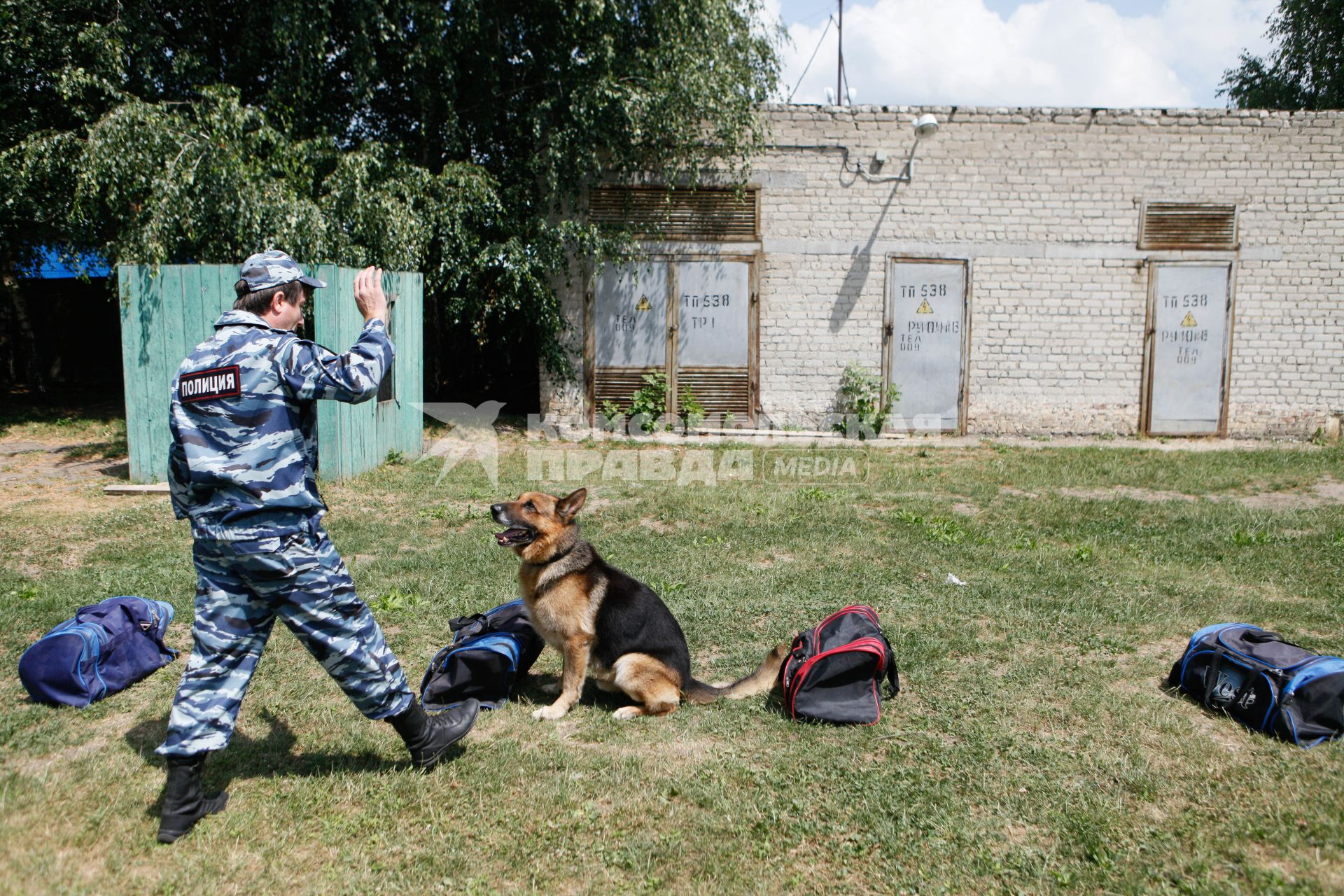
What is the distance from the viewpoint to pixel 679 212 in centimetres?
1320

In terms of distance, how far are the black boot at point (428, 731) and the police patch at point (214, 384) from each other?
1.39m

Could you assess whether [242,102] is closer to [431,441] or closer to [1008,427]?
[431,441]

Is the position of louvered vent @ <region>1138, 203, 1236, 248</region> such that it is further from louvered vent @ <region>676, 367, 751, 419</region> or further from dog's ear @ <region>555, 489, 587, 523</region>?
dog's ear @ <region>555, 489, 587, 523</region>

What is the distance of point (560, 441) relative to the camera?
13.0 metres

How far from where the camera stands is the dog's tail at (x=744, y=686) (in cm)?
445

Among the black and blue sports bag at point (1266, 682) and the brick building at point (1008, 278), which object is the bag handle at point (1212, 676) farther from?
the brick building at point (1008, 278)

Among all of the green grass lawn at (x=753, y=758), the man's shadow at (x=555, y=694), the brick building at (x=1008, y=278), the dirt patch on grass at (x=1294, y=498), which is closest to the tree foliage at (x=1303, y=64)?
the brick building at (x=1008, y=278)

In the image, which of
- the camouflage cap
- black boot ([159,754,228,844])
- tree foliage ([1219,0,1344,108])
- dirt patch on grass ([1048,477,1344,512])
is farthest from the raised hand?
tree foliage ([1219,0,1344,108])

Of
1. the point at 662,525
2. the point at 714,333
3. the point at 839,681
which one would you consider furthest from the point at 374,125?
the point at 839,681

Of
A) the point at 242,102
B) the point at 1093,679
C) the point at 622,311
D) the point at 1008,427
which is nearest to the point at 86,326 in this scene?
the point at 242,102

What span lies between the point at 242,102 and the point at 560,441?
6617mm

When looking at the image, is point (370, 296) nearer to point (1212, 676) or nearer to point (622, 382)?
point (1212, 676)

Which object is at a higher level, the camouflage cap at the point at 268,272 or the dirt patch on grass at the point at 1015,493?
the camouflage cap at the point at 268,272

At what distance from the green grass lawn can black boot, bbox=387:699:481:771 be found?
0.11 meters
